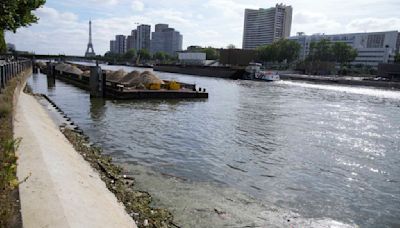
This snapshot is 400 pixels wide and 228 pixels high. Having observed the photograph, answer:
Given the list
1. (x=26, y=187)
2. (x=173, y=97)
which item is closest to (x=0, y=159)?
(x=26, y=187)

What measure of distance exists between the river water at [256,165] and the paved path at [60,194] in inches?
70.5

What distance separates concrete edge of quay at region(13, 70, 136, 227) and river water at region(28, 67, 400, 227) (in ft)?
5.85

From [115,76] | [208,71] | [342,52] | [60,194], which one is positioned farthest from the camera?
[342,52]

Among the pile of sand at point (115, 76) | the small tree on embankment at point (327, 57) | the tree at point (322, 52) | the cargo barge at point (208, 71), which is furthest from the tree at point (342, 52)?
the pile of sand at point (115, 76)

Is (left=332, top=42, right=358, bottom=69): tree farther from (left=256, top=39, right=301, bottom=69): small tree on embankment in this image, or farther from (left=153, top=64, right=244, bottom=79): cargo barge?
(left=153, top=64, right=244, bottom=79): cargo barge

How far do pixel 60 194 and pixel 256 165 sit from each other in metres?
9.28

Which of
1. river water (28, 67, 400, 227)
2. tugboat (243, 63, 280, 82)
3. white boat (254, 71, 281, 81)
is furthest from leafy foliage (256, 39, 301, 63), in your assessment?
river water (28, 67, 400, 227)

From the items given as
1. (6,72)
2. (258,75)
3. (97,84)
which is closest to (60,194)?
(6,72)

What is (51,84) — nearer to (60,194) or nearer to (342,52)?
(60,194)

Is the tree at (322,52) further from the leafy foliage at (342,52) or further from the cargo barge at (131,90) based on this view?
the cargo barge at (131,90)

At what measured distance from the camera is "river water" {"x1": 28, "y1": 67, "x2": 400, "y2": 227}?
1009 centimetres

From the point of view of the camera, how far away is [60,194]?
7.18 meters

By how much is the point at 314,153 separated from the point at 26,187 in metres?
14.1

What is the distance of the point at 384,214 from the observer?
10547 millimetres
